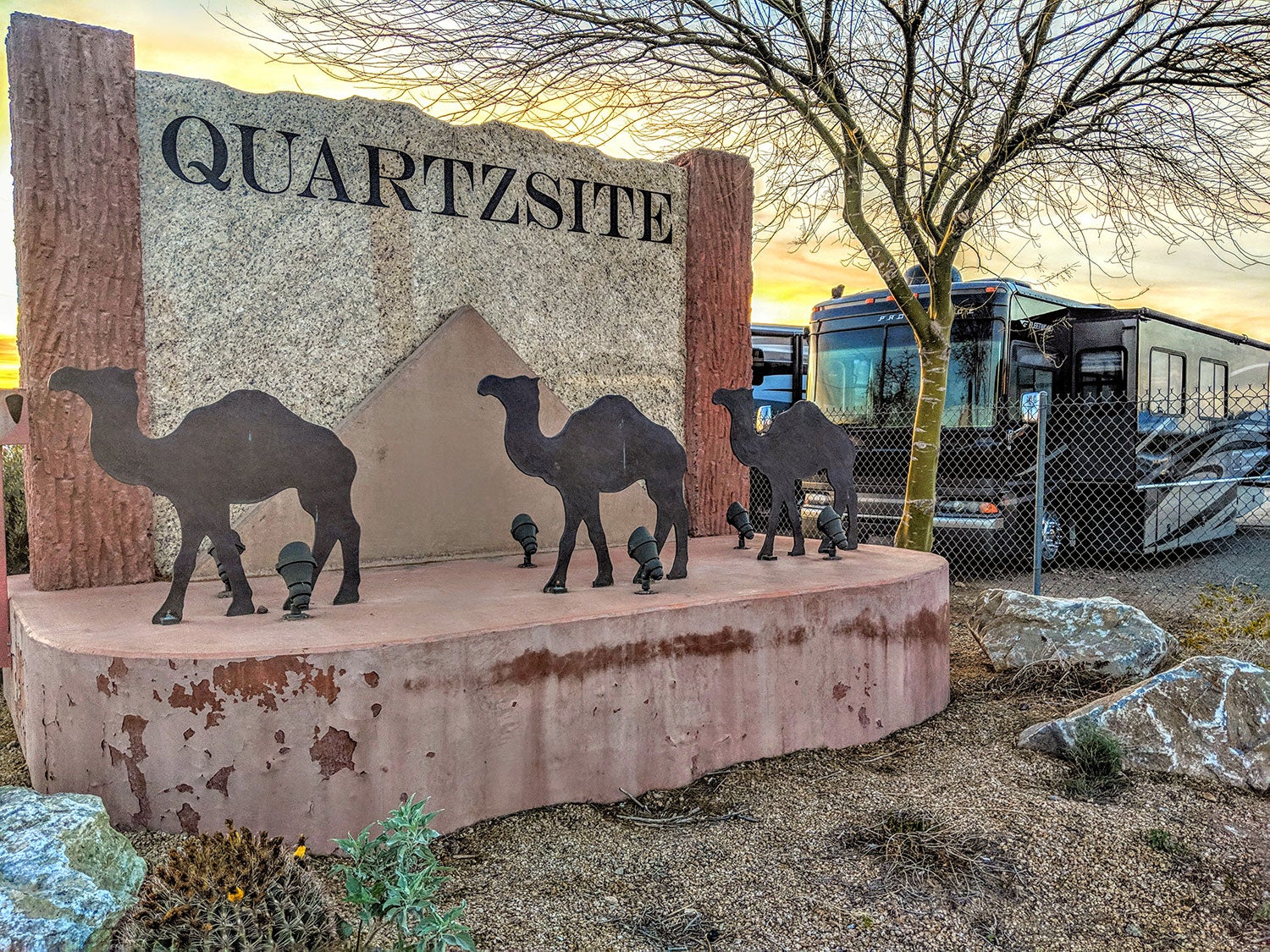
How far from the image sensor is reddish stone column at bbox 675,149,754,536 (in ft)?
17.8

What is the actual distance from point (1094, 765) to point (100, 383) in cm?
392

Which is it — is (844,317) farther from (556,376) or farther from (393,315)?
(393,315)

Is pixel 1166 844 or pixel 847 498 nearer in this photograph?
pixel 1166 844

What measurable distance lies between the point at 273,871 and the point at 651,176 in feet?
14.7

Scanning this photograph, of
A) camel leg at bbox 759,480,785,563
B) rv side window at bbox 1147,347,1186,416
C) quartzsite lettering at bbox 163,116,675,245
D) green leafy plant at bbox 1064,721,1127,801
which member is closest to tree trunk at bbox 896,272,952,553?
quartzsite lettering at bbox 163,116,675,245

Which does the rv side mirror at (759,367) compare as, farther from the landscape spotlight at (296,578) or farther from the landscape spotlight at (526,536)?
the landscape spotlight at (296,578)

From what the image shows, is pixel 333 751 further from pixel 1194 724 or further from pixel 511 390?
pixel 1194 724

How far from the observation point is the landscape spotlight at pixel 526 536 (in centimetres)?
415

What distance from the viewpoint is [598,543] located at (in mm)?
3492

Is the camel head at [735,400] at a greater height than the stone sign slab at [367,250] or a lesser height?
lesser

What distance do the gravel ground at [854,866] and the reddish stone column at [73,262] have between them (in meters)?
0.90

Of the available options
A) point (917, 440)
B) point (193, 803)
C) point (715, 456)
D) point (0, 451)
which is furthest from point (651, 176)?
point (193, 803)

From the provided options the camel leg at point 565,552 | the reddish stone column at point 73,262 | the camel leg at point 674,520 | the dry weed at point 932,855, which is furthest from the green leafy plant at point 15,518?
the dry weed at point 932,855

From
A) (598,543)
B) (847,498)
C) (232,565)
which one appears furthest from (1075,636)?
(232,565)
